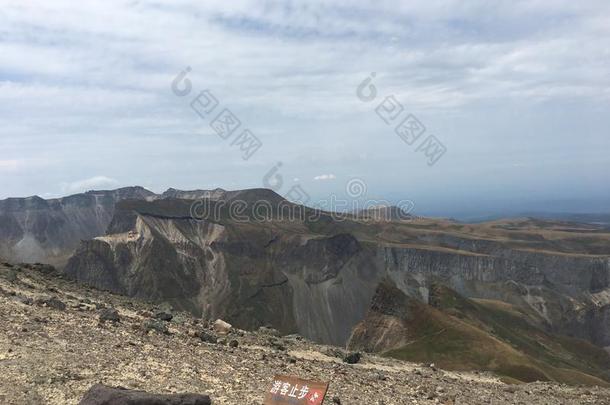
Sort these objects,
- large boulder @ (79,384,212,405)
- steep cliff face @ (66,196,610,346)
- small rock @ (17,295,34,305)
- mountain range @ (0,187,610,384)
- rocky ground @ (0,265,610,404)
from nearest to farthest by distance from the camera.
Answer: large boulder @ (79,384,212,405), rocky ground @ (0,265,610,404), small rock @ (17,295,34,305), mountain range @ (0,187,610,384), steep cliff face @ (66,196,610,346)

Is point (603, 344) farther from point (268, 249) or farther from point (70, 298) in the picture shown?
point (70, 298)

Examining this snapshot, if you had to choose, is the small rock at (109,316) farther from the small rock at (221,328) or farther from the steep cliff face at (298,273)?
the steep cliff face at (298,273)

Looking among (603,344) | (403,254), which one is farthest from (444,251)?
(603,344)

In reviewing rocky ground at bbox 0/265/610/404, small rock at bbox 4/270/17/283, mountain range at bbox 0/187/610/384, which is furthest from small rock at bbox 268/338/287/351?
mountain range at bbox 0/187/610/384

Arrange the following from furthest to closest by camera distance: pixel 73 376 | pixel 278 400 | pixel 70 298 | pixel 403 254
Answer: pixel 403 254 → pixel 70 298 → pixel 73 376 → pixel 278 400

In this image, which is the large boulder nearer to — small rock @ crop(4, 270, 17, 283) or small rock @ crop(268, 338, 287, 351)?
small rock @ crop(268, 338, 287, 351)

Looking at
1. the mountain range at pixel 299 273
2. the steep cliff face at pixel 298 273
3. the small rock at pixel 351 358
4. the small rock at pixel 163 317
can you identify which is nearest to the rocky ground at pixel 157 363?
the small rock at pixel 163 317
